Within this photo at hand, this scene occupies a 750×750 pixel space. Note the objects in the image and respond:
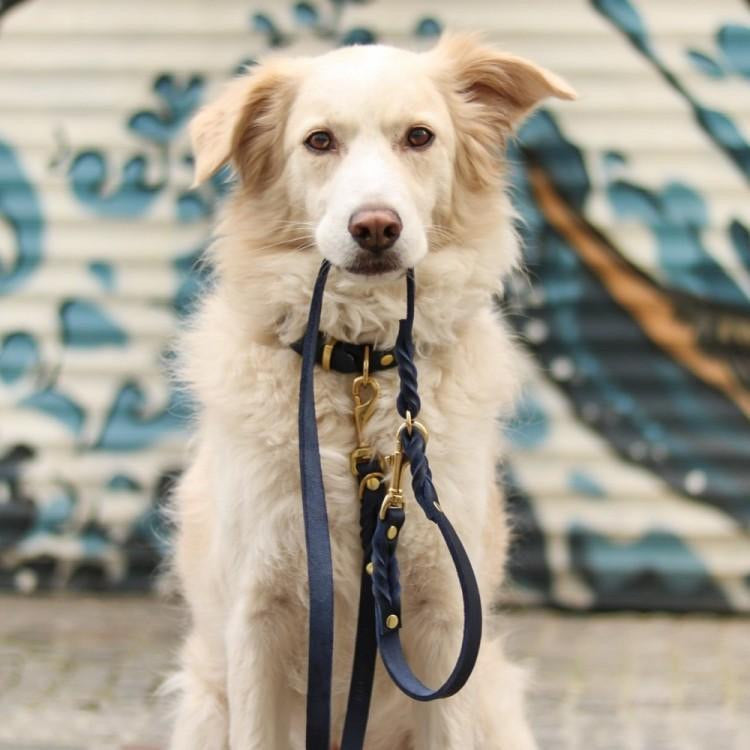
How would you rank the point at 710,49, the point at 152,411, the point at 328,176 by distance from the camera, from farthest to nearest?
the point at 152,411
the point at 710,49
the point at 328,176

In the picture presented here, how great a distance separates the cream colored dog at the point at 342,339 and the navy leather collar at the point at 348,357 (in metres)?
0.04

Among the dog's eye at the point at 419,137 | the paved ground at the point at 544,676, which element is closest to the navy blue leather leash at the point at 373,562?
the dog's eye at the point at 419,137

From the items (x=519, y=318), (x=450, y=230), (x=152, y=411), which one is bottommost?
(x=152, y=411)

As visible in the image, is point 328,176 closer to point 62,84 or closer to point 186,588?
point 186,588

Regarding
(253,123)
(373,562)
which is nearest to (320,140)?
(253,123)

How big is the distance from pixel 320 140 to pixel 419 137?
0.22 meters

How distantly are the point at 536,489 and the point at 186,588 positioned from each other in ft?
8.08

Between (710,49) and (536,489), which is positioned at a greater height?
(710,49)

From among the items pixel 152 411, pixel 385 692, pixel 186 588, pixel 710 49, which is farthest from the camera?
pixel 152 411

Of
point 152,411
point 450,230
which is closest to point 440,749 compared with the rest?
point 450,230

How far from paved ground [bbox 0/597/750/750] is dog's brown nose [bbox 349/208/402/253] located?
2.19 metres

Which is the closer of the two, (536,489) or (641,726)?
(641,726)

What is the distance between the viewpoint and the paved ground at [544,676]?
4.05 meters

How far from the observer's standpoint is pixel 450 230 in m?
2.76
